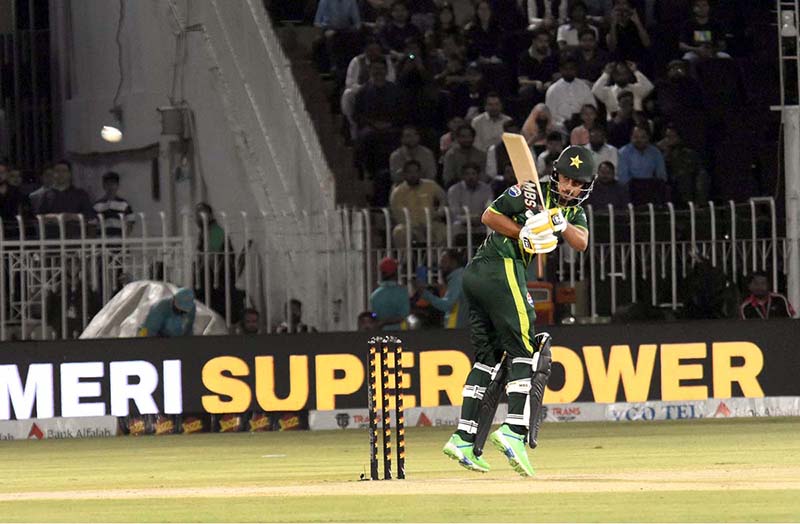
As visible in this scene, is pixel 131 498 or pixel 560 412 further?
pixel 560 412

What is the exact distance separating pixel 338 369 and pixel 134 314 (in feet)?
7.20

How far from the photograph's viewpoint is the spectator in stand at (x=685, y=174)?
70.2ft

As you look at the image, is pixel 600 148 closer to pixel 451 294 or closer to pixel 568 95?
pixel 568 95

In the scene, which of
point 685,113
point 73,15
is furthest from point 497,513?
point 73,15

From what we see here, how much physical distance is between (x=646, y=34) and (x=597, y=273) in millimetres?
6340

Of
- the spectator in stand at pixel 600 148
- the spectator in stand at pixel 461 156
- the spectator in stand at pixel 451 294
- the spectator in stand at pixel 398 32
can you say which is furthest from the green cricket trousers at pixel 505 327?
the spectator in stand at pixel 398 32

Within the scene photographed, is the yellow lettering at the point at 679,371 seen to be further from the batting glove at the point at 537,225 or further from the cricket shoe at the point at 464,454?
the batting glove at the point at 537,225

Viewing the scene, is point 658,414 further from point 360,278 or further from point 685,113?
point 685,113

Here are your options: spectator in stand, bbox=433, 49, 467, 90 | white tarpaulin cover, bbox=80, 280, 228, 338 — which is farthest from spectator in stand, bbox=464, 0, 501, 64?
white tarpaulin cover, bbox=80, 280, 228, 338

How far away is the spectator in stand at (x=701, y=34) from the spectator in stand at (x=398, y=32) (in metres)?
3.41

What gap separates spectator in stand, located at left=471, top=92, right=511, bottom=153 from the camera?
2223cm

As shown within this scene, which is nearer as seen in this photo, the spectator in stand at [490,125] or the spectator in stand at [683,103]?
the spectator in stand at [490,125]

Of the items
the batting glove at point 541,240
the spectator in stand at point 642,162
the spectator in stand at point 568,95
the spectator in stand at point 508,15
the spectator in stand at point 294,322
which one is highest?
the spectator in stand at point 508,15

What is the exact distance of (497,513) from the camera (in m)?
9.47
